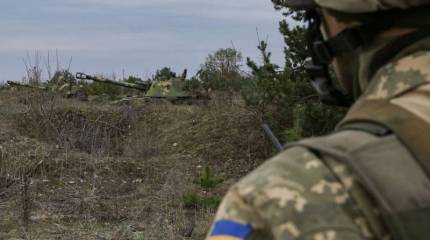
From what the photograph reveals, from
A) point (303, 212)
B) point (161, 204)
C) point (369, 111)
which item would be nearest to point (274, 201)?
point (303, 212)

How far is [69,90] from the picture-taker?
2245cm

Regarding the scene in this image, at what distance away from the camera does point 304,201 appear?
3.80 feet

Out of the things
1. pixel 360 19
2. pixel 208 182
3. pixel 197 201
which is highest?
pixel 360 19

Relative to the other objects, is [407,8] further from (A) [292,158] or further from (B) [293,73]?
(B) [293,73]

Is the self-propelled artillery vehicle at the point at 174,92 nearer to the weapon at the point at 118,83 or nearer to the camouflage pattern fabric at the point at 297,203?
the weapon at the point at 118,83

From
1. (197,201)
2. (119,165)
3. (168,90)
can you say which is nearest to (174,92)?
(168,90)

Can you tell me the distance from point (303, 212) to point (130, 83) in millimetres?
22762

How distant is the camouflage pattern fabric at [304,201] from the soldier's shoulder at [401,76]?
4 cm


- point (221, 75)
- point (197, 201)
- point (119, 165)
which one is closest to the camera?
point (197, 201)

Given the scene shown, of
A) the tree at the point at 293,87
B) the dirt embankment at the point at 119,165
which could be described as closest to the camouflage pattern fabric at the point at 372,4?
the dirt embankment at the point at 119,165

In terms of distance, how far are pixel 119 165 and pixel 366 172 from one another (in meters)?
10.6

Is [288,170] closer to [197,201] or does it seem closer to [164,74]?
[197,201]

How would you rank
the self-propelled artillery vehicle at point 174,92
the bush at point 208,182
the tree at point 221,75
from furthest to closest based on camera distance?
the self-propelled artillery vehicle at point 174,92 < the tree at point 221,75 < the bush at point 208,182

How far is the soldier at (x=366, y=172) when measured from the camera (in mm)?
1135
